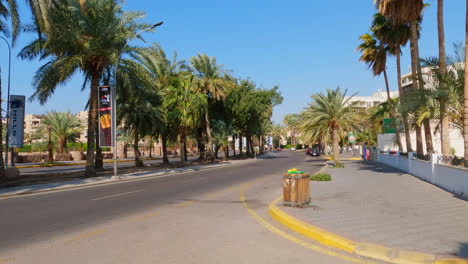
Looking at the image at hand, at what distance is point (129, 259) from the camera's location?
5285 mm

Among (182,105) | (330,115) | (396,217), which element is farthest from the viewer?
(182,105)

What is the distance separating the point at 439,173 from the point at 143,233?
12167 millimetres

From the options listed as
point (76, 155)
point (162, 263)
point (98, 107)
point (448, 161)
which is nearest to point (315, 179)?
point (448, 161)

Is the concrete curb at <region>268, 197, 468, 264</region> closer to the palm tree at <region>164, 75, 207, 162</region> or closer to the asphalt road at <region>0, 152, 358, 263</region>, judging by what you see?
the asphalt road at <region>0, 152, 358, 263</region>

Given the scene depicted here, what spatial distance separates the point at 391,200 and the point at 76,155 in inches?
1852

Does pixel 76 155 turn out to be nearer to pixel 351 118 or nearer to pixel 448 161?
pixel 351 118

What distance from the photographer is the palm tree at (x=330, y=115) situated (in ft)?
80.2

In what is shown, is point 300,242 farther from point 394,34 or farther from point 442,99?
point 394,34

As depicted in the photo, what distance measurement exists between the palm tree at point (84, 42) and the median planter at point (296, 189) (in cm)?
1541

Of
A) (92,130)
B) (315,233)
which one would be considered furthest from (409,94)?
(92,130)

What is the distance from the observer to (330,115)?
2455 cm

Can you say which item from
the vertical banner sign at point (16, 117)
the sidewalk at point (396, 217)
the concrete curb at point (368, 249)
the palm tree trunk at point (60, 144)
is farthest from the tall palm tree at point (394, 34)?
the palm tree trunk at point (60, 144)

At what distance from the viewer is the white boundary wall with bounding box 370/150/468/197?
11.0 metres

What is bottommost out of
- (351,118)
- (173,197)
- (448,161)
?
(173,197)
